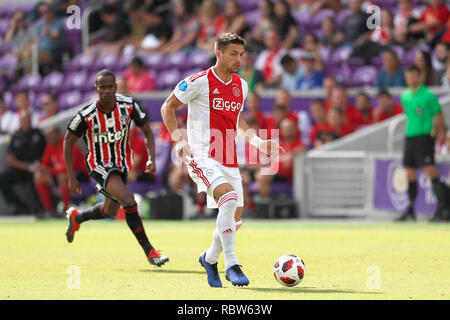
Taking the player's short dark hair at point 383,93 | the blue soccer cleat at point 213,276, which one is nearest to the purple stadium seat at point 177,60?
the player's short dark hair at point 383,93

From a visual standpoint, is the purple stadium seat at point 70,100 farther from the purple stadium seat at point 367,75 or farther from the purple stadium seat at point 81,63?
the purple stadium seat at point 367,75

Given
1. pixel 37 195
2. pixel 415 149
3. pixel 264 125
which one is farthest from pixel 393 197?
pixel 37 195

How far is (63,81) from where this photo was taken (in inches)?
878

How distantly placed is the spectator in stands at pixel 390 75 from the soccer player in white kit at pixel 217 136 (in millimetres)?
9931

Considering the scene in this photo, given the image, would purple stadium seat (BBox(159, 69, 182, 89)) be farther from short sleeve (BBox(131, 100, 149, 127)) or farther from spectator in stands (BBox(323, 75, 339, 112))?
short sleeve (BBox(131, 100, 149, 127))

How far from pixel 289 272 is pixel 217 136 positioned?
131cm

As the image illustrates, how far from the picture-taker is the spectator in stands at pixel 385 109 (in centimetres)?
1684

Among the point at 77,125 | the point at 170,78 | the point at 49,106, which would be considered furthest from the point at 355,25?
the point at 77,125

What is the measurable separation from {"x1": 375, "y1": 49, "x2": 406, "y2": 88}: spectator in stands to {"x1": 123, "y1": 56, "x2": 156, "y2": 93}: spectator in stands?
4.99 m

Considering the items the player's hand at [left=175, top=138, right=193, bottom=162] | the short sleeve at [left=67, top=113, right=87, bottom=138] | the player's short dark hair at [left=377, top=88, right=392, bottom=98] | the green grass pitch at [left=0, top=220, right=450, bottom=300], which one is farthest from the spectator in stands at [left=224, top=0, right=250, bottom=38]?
the player's hand at [left=175, top=138, right=193, bottom=162]

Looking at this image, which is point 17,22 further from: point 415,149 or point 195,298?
point 195,298

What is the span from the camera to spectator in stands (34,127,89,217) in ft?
57.4

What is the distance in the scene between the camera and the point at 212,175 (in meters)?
7.65
